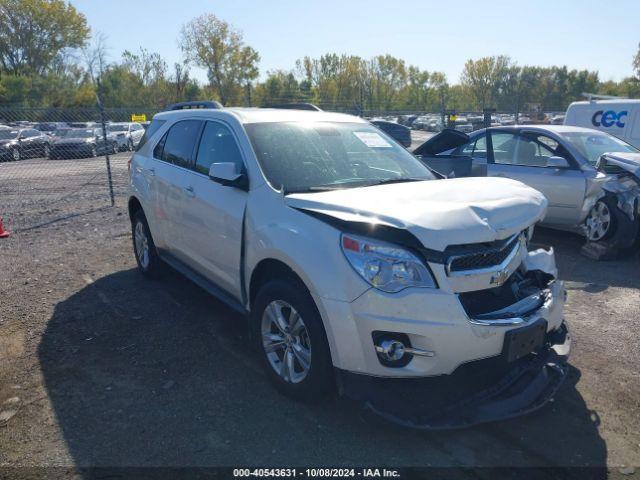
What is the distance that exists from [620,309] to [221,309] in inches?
148

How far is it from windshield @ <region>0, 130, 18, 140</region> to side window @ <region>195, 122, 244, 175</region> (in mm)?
22252

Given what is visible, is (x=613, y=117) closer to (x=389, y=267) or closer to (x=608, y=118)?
(x=608, y=118)

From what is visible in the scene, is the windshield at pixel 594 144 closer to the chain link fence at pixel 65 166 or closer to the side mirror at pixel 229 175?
the side mirror at pixel 229 175

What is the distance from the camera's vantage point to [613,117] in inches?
442

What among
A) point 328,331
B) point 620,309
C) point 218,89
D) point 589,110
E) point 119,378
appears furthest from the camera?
point 218,89

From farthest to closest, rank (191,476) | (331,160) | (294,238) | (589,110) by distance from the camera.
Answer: (589,110)
(331,160)
(294,238)
(191,476)

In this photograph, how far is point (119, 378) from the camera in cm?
376

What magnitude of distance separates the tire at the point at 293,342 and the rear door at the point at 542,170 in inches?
202

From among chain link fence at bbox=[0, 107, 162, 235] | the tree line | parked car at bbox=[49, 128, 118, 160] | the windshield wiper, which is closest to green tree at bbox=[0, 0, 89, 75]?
the tree line

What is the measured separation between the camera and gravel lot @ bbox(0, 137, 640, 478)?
9.47 ft

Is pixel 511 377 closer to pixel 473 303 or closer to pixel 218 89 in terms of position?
pixel 473 303

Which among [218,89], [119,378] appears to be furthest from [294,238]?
[218,89]

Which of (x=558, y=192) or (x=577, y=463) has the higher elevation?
(x=558, y=192)

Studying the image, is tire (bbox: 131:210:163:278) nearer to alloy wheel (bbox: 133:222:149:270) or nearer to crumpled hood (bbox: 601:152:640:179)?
alloy wheel (bbox: 133:222:149:270)
